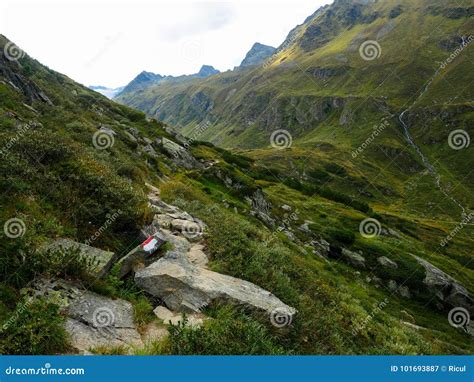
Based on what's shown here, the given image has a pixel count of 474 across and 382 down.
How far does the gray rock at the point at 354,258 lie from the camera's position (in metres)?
48.8

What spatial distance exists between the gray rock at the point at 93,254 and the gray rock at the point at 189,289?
1.03 metres

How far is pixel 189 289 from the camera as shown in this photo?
1146cm

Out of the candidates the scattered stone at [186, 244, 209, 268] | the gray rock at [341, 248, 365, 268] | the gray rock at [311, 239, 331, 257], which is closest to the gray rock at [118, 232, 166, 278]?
the scattered stone at [186, 244, 209, 268]

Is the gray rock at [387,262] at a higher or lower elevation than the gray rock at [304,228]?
higher

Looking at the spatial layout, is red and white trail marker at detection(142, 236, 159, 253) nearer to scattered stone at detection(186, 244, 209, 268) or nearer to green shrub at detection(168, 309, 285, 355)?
scattered stone at detection(186, 244, 209, 268)

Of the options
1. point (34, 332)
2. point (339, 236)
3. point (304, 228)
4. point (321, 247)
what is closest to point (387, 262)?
point (339, 236)

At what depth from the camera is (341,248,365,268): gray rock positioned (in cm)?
4881

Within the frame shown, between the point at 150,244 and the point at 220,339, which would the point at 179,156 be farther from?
the point at 220,339

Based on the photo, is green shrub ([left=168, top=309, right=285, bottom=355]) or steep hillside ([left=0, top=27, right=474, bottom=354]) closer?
green shrub ([left=168, top=309, right=285, bottom=355])

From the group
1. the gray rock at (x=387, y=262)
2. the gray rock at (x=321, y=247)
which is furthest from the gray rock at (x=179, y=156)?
the gray rock at (x=387, y=262)

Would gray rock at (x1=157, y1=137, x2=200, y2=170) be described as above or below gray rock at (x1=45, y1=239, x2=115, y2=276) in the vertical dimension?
above

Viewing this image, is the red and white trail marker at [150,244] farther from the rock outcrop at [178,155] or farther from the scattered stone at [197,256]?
the rock outcrop at [178,155]

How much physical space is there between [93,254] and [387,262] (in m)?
47.1

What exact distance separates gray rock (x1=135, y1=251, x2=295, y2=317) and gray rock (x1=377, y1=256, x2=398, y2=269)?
42073 millimetres
